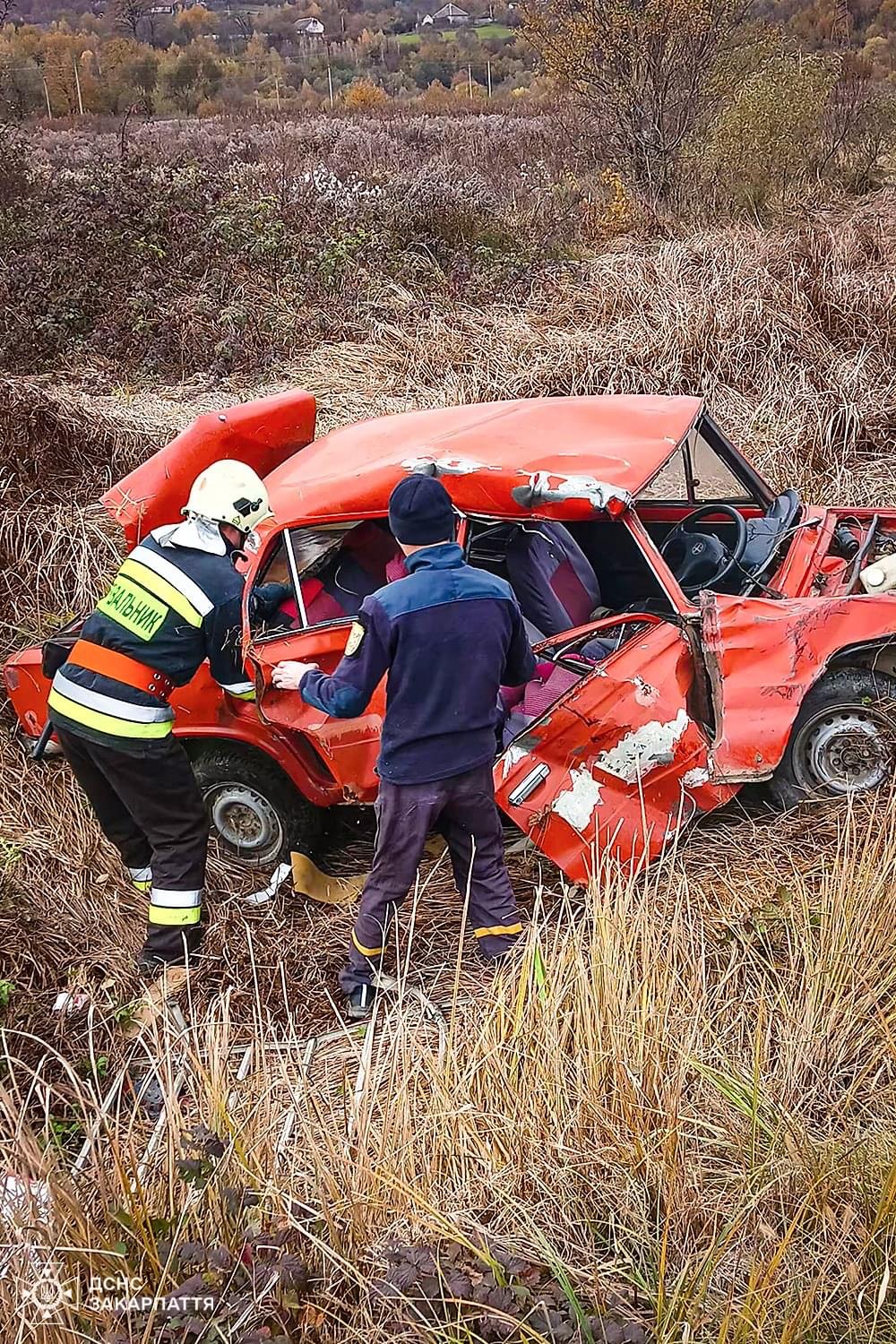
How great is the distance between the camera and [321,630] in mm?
A: 4395

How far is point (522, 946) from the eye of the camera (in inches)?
148

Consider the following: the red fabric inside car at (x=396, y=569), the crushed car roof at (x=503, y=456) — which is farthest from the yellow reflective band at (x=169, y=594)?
the red fabric inside car at (x=396, y=569)

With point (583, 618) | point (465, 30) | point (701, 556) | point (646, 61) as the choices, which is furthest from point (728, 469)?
point (465, 30)

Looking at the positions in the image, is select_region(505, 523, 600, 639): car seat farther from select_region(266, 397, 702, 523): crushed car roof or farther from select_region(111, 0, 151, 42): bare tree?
select_region(111, 0, 151, 42): bare tree

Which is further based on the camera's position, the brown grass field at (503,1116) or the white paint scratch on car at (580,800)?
the white paint scratch on car at (580,800)

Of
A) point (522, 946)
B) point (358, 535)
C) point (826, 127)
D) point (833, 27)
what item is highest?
Result: point (833, 27)

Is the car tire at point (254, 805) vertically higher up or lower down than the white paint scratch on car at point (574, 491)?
lower down

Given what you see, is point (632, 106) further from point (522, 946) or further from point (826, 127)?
point (522, 946)

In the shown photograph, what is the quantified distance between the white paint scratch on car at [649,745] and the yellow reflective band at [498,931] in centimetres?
73

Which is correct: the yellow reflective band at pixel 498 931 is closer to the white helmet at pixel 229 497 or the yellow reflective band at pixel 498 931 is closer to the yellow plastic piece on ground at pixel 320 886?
the yellow plastic piece on ground at pixel 320 886

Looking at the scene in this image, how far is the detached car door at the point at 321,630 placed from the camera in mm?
4316

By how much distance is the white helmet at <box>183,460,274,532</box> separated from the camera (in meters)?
4.04

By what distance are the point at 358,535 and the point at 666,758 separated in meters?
1.68

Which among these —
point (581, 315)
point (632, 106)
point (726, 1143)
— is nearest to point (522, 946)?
point (726, 1143)
